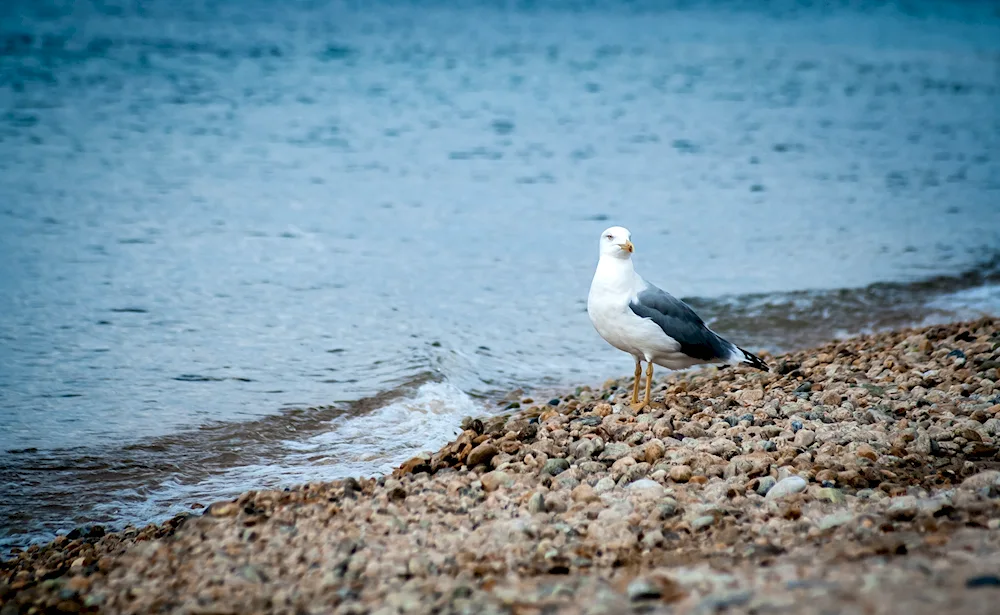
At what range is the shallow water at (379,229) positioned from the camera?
720 cm

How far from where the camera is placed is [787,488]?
454 cm

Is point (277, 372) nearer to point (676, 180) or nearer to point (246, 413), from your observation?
point (246, 413)

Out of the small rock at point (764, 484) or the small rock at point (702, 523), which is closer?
the small rock at point (702, 523)

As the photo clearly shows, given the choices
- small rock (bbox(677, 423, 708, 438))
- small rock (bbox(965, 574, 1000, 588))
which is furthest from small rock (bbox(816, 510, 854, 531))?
small rock (bbox(677, 423, 708, 438))

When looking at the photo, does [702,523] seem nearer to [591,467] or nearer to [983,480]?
[591,467]

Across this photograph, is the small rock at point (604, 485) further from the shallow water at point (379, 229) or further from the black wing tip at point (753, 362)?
the black wing tip at point (753, 362)

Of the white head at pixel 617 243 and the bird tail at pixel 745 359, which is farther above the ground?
the white head at pixel 617 243

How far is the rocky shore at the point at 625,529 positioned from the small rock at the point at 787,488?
0.04 feet

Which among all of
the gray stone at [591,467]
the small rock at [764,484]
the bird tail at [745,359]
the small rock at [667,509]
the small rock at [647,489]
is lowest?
the gray stone at [591,467]

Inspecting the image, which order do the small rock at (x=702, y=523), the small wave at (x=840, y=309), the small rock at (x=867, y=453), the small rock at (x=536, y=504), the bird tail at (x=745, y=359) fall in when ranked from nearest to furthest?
the small rock at (x=702, y=523) → the small rock at (x=536, y=504) → the small rock at (x=867, y=453) → the bird tail at (x=745, y=359) → the small wave at (x=840, y=309)

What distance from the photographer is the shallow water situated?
7195mm

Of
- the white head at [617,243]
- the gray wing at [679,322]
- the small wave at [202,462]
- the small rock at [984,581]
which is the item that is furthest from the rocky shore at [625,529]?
the white head at [617,243]

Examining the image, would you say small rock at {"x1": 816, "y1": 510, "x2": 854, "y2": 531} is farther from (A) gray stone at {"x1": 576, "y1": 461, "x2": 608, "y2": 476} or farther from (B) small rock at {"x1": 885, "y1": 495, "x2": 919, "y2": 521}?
(A) gray stone at {"x1": 576, "y1": 461, "x2": 608, "y2": 476}

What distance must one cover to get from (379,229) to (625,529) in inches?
381
